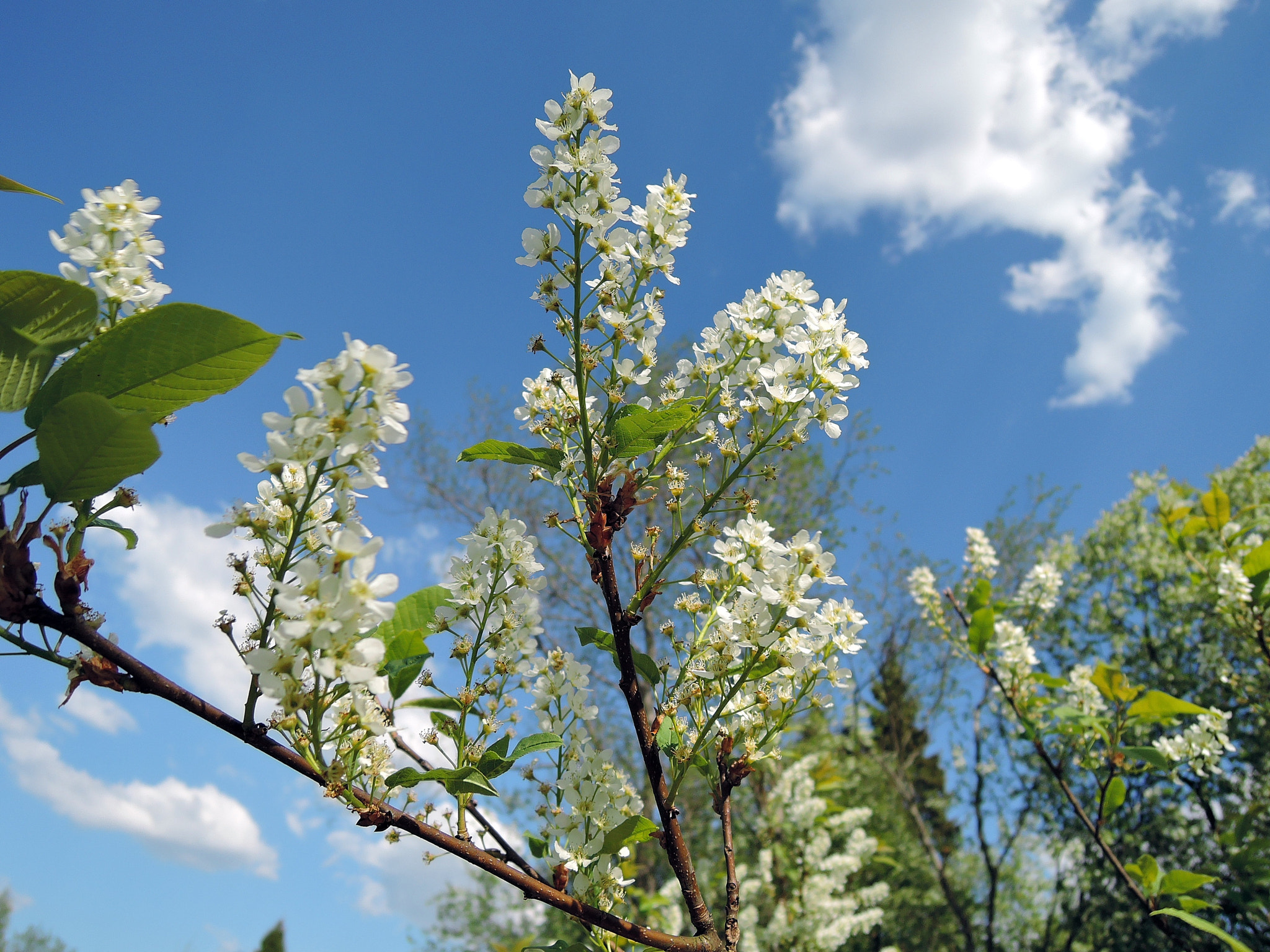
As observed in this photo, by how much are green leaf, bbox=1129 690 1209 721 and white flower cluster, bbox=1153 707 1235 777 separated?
69cm

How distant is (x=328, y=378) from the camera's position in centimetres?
84

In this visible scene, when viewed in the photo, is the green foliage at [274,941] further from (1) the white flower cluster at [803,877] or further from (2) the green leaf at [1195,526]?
(2) the green leaf at [1195,526]

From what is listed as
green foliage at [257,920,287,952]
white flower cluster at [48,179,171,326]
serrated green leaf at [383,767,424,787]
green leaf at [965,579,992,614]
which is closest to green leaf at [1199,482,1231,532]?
green leaf at [965,579,992,614]

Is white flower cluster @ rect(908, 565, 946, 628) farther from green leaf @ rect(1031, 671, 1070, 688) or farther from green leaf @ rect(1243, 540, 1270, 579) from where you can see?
green leaf @ rect(1243, 540, 1270, 579)

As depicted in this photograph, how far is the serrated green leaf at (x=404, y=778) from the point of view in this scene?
98 centimetres

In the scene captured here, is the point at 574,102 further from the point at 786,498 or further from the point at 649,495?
the point at 786,498

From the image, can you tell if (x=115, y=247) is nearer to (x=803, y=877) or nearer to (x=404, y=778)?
(x=404, y=778)

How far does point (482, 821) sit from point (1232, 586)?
4.00 metres

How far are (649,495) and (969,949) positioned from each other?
10.7 metres

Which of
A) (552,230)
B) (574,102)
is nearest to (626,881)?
(552,230)

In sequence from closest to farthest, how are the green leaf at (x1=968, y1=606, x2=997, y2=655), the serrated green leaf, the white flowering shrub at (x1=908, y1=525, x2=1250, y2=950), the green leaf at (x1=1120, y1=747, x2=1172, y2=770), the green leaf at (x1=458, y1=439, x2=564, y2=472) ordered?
the serrated green leaf, the green leaf at (x1=458, y1=439, x2=564, y2=472), the white flowering shrub at (x1=908, y1=525, x2=1250, y2=950), the green leaf at (x1=1120, y1=747, x2=1172, y2=770), the green leaf at (x1=968, y1=606, x2=997, y2=655)

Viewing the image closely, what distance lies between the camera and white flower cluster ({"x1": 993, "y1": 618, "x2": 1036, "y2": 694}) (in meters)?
3.65

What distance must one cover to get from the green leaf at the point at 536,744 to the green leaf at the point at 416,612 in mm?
243

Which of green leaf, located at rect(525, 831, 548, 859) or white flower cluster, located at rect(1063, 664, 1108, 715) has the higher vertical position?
white flower cluster, located at rect(1063, 664, 1108, 715)
